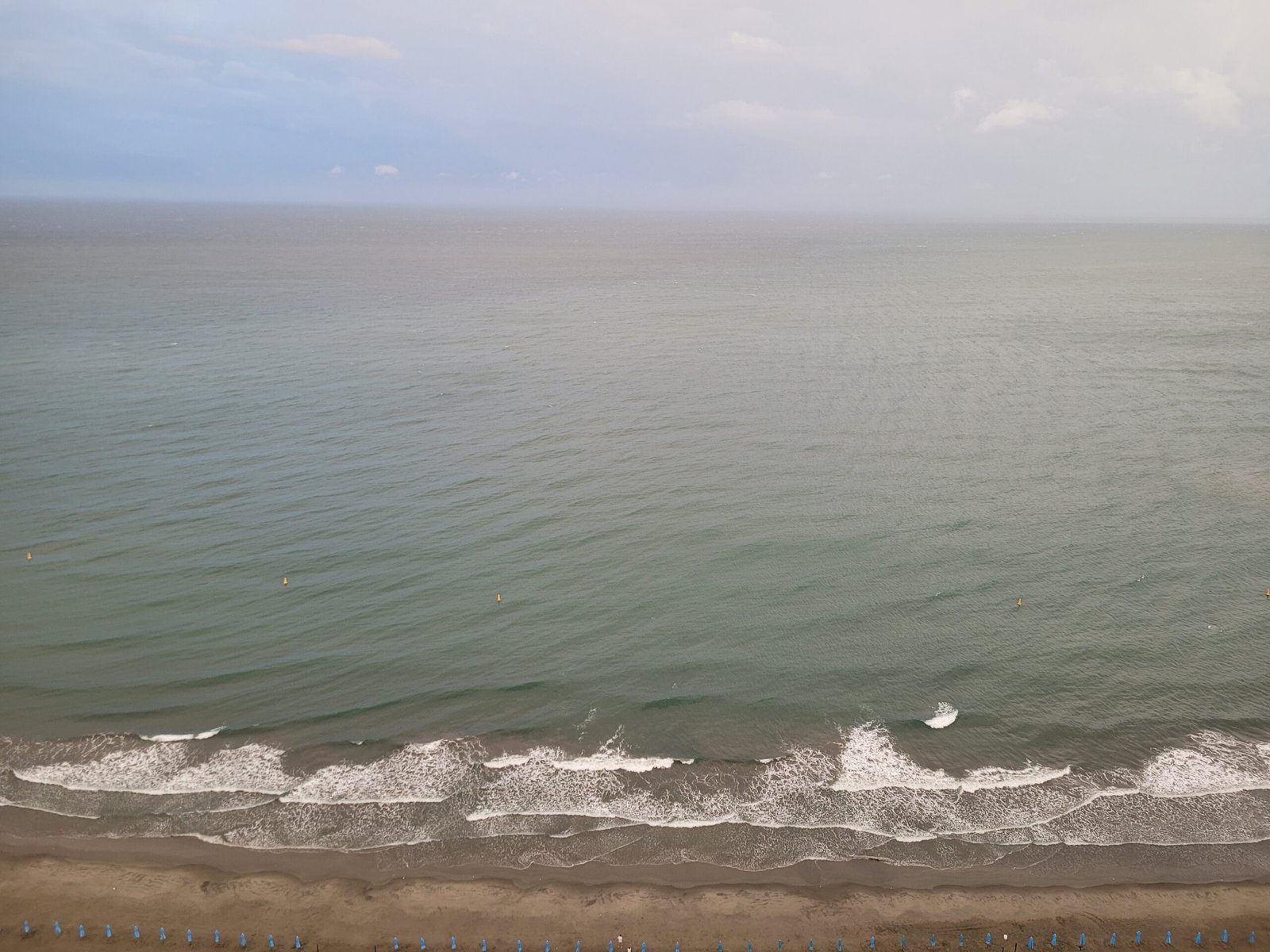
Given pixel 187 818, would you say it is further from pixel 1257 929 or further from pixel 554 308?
pixel 554 308

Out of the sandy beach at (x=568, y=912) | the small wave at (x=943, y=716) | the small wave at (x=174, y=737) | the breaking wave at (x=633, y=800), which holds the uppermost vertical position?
the small wave at (x=943, y=716)

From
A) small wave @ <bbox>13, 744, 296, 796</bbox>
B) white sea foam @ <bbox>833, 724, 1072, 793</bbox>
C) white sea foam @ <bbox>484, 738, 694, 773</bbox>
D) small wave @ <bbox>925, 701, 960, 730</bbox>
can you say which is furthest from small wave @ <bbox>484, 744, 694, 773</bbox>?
small wave @ <bbox>925, 701, 960, 730</bbox>

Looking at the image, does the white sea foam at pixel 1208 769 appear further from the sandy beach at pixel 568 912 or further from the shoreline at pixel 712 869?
the sandy beach at pixel 568 912

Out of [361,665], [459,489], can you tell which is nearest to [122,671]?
[361,665]

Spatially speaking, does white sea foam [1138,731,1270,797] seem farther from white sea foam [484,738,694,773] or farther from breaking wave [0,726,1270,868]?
white sea foam [484,738,694,773]

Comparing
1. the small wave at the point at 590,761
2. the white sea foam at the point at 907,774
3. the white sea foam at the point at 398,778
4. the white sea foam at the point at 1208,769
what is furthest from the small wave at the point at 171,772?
the white sea foam at the point at 1208,769
